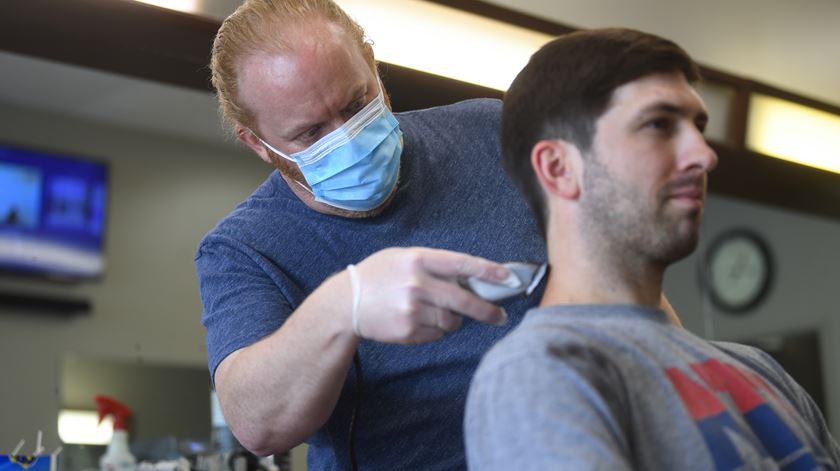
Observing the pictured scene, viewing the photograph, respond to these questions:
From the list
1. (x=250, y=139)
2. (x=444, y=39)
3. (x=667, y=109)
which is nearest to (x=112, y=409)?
(x=444, y=39)

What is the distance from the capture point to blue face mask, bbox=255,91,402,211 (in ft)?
5.99

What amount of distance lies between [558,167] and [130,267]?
3.60 metres

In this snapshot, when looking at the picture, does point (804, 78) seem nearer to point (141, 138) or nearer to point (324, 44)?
point (141, 138)

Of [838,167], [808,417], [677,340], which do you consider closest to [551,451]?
[677,340]

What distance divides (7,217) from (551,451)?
3772mm

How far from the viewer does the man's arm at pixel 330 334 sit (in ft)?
4.05

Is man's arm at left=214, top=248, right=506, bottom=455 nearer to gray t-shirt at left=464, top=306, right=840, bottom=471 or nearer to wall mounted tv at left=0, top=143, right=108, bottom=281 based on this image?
gray t-shirt at left=464, top=306, right=840, bottom=471

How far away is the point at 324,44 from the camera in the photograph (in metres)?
1.81

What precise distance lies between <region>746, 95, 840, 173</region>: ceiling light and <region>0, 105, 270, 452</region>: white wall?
2193mm

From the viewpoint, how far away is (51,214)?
446cm

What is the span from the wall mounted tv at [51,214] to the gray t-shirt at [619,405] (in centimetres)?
352

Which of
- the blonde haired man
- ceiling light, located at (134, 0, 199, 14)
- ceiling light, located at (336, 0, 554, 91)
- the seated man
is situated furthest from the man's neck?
ceiling light, located at (336, 0, 554, 91)

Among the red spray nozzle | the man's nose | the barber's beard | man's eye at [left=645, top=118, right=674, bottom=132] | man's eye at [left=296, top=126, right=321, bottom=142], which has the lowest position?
the red spray nozzle

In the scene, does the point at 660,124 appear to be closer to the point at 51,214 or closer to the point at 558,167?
the point at 558,167
